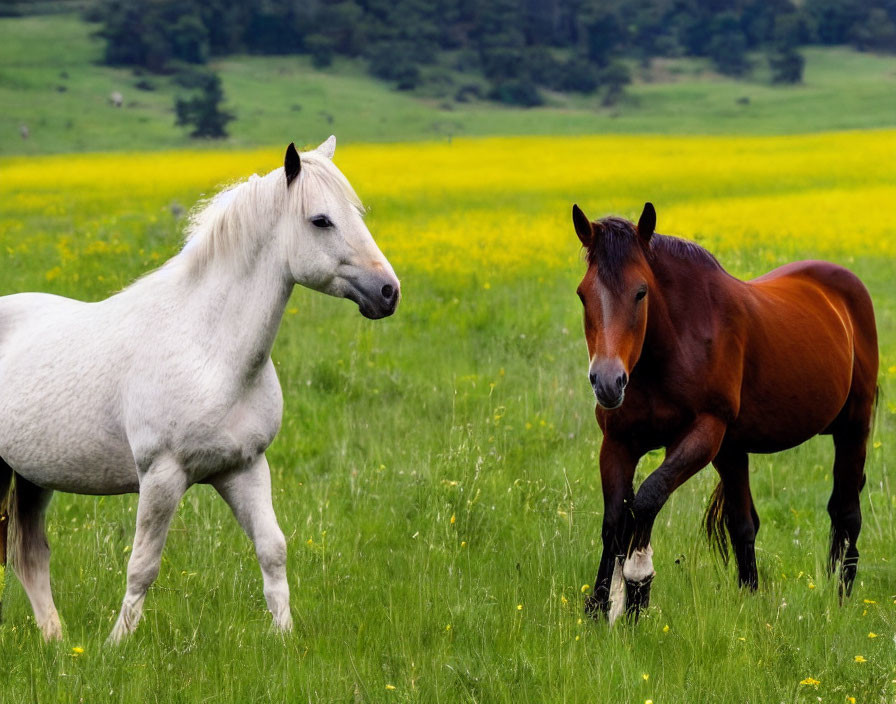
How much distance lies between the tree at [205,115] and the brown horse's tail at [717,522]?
2155 inches

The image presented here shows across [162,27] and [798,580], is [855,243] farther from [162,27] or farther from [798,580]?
[162,27]

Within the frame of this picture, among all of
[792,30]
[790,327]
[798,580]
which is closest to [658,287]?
[790,327]

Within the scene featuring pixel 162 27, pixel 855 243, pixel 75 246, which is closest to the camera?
pixel 75 246

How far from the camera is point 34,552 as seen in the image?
4.58m

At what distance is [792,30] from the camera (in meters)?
89.0

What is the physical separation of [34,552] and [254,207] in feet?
5.98

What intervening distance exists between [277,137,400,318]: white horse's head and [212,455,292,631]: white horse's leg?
74cm

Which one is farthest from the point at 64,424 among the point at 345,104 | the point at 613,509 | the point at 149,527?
the point at 345,104

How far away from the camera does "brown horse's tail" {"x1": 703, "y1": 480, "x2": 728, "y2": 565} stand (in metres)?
5.22

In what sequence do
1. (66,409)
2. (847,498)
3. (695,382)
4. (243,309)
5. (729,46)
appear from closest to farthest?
(243,309)
(66,409)
(695,382)
(847,498)
(729,46)

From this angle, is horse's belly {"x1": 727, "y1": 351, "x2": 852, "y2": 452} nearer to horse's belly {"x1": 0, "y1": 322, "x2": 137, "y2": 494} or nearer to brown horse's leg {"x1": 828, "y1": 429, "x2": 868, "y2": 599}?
brown horse's leg {"x1": 828, "y1": 429, "x2": 868, "y2": 599}

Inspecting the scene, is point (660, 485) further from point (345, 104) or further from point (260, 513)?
point (345, 104)

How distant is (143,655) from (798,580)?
2.95 metres

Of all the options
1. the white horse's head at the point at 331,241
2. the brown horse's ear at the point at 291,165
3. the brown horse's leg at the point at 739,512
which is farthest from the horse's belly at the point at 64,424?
the brown horse's leg at the point at 739,512
